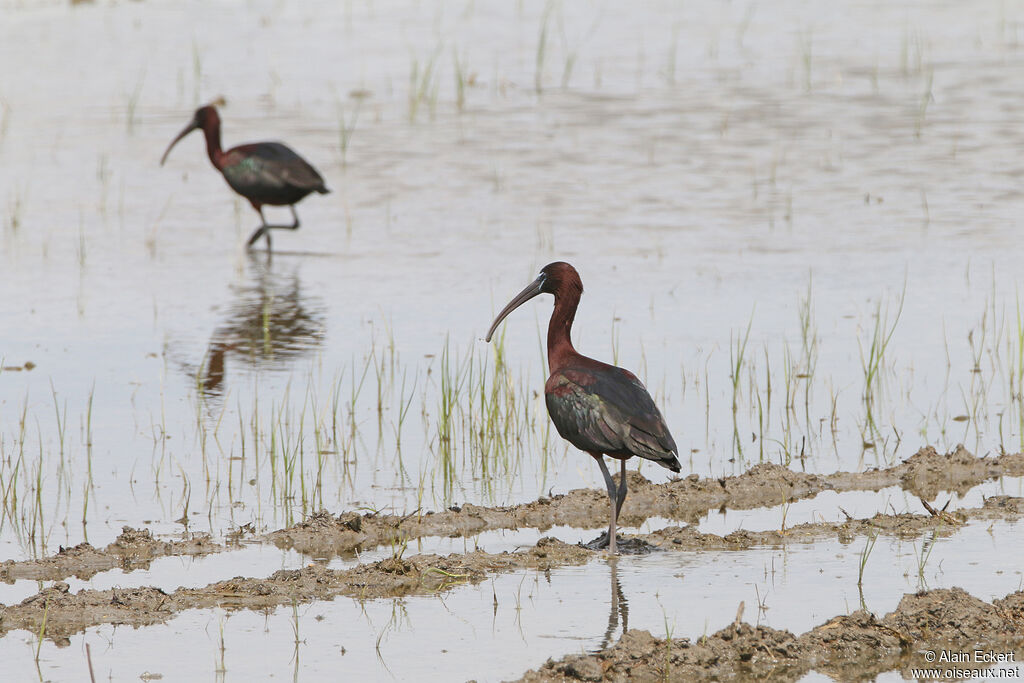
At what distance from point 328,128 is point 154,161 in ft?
7.11

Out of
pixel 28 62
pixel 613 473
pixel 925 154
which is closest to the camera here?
pixel 613 473

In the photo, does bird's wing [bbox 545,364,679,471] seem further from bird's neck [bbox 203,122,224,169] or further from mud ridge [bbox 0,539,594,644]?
bird's neck [bbox 203,122,224,169]

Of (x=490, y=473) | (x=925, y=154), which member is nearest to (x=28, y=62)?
(x=925, y=154)

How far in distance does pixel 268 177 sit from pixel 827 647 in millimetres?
9772

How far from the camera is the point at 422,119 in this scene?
18.1 meters

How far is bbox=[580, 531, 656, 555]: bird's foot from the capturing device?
247 inches

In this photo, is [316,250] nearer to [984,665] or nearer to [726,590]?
[726,590]

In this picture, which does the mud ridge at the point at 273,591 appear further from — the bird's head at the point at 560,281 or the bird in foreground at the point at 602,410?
the bird's head at the point at 560,281

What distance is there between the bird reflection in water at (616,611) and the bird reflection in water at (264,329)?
368cm

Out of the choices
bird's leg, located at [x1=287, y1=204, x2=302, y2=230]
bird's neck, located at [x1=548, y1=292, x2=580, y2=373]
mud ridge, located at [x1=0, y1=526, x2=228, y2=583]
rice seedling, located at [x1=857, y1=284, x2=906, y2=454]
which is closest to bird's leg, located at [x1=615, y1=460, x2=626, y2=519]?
bird's neck, located at [x1=548, y1=292, x2=580, y2=373]

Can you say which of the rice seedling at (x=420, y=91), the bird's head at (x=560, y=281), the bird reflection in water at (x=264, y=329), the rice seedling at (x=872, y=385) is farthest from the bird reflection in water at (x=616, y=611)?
the rice seedling at (x=420, y=91)

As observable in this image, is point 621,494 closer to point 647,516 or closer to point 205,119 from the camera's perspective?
point 647,516

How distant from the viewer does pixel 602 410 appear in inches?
253

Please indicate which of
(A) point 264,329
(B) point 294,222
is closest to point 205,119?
(B) point 294,222
